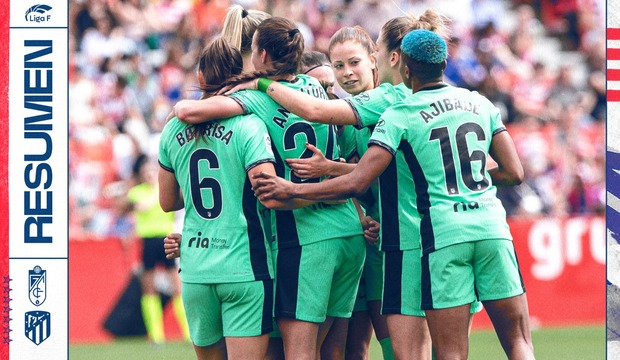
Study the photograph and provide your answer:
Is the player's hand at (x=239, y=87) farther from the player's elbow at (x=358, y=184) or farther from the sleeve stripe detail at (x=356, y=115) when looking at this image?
the player's elbow at (x=358, y=184)

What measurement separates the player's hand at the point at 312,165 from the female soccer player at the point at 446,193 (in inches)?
5.2

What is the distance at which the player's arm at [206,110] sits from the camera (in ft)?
18.0

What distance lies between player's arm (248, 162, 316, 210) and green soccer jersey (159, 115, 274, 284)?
30 mm

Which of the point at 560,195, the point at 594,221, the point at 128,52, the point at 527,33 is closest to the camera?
the point at 594,221

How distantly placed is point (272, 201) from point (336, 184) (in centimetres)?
35

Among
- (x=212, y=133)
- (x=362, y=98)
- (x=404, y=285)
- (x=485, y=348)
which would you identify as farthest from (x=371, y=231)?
(x=485, y=348)

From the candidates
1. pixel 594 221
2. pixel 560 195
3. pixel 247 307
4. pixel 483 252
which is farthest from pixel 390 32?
pixel 560 195

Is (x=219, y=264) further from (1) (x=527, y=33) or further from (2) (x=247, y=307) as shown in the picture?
(1) (x=527, y=33)

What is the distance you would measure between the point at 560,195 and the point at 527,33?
11.8ft

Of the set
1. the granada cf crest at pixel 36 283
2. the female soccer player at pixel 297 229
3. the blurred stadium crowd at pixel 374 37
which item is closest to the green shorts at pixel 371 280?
the female soccer player at pixel 297 229

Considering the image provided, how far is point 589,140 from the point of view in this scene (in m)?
15.5

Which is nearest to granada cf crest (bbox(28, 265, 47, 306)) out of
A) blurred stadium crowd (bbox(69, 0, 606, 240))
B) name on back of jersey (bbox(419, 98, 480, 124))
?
name on back of jersey (bbox(419, 98, 480, 124))

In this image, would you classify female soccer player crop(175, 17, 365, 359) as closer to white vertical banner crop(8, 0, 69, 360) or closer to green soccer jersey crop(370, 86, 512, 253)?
green soccer jersey crop(370, 86, 512, 253)

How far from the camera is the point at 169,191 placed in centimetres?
586
